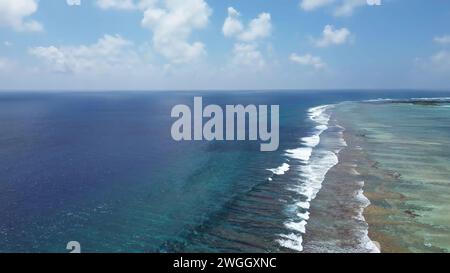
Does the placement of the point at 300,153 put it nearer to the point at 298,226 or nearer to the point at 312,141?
the point at 312,141

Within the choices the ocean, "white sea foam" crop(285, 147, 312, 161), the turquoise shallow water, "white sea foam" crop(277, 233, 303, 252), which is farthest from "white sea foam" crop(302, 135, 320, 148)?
"white sea foam" crop(277, 233, 303, 252)

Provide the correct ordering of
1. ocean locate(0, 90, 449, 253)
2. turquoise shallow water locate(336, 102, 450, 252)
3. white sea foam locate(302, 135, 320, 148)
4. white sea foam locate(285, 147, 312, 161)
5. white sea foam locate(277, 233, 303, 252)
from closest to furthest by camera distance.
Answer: white sea foam locate(277, 233, 303, 252)
ocean locate(0, 90, 449, 253)
turquoise shallow water locate(336, 102, 450, 252)
white sea foam locate(285, 147, 312, 161)
white sea foam locate(302, 135, 320, 148)

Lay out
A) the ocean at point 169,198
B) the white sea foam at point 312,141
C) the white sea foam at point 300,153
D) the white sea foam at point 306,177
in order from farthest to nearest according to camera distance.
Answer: the white sea foam at point 312,141
the white sea foam at point 300,153
the white sea foam at point 306,177
the ocean at point 169,198

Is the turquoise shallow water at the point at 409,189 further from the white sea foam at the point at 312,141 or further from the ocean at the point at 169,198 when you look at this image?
the white sea foam at the point at 312,141

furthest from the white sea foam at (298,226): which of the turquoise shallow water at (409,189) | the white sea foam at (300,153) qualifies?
the white sea foam at (300,153)

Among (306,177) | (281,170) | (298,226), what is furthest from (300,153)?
(298,226)

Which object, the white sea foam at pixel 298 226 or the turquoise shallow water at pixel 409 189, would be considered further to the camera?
the white sea foam at pixel 298 226

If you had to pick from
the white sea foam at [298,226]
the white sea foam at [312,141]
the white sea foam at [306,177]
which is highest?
the white sea foam at [312,141]

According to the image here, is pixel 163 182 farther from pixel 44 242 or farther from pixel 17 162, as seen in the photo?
pixel 17 162

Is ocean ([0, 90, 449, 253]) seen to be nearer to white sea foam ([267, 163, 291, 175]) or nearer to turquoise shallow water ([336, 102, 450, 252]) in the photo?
white sea foam ([267, 163, 291, 175])
